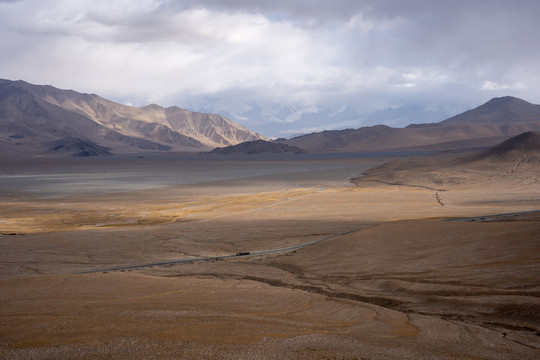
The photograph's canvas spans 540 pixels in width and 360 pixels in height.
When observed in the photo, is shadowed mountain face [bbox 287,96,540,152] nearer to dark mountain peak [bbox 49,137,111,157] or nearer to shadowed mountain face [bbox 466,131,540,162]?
dark mountain peak [bbox 49,137,111,157]

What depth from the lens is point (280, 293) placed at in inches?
268

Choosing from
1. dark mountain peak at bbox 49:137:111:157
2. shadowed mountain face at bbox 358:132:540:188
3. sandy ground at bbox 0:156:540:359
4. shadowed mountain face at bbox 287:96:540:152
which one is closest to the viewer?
sandy ground at bbox 0:156:540:359

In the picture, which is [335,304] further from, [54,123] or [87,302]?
[54,123]

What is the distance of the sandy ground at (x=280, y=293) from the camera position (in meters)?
4.39

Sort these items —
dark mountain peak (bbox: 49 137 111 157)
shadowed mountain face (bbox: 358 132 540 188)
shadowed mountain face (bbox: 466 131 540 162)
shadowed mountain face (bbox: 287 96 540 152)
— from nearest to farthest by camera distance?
shadowed mountain face (bbox: 358 132 540 188)
shadowed mountain face (bbox: 466 131 540 162)
dark mountain peak (bbox: 49 137 111 157)
shadowed mountain face (bbox: 287 96 540 152)

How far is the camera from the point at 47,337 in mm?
4508

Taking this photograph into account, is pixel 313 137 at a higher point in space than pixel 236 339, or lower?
higher

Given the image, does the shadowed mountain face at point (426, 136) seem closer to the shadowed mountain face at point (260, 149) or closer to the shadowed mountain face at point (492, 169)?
the shadowed mountain face at point (260, 149)

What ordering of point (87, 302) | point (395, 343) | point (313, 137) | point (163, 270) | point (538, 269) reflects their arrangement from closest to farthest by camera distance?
point (395, 343)
point (87, 302)
point (538, 269)
point (163, 270)
point (313, 137)

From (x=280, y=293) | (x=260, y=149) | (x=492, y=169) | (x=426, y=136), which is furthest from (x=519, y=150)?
(x=426, y=136)

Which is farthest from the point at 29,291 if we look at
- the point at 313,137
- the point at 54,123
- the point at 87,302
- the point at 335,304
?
the point at 54,123

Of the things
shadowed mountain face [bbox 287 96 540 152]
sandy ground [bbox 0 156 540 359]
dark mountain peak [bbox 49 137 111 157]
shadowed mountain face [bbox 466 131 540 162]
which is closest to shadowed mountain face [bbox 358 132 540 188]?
shadowed mountain face [bbox 466 131 540 162]

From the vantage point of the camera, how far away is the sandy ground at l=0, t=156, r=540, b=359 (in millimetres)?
4391

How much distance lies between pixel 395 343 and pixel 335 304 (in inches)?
66.9
